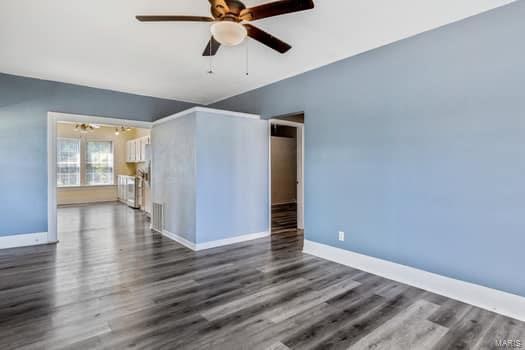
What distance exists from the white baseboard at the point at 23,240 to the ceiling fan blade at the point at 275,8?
4894 mm

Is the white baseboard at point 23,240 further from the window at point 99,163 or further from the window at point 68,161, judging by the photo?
the window at point 99,163

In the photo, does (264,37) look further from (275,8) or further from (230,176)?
(230,176)

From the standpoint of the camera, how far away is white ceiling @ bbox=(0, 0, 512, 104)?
258 cm

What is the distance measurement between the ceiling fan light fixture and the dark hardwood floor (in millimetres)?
2308

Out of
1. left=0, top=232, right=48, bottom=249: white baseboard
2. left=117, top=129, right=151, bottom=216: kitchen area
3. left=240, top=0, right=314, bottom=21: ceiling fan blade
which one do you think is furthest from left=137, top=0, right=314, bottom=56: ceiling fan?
left=117, top=129, right=151, bottom=216: kitchen area

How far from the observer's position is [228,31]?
217 cm

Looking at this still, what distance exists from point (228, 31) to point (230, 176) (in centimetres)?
278

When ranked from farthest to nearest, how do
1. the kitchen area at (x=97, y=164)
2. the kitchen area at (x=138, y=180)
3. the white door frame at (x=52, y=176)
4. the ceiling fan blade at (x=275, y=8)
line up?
1. the kitchen area at (x=97, y=164)
2. the kitchen area at (x=138, y=180)
3. the white door frame at (x=52, y=176)
4. the ceiling fan blade at (x=275, y=8)

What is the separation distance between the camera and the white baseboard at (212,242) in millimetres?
4358

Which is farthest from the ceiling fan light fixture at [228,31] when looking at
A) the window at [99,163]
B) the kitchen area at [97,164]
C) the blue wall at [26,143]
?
the window at [99,163]

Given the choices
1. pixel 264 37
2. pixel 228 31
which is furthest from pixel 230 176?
pixel 228 31

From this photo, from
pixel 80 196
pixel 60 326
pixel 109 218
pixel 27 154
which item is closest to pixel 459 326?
pixel 60 326

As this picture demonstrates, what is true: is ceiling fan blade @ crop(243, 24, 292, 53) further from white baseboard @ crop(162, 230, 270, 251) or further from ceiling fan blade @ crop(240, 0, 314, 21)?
white baseboard @ crop(162, 230, 270, 251)

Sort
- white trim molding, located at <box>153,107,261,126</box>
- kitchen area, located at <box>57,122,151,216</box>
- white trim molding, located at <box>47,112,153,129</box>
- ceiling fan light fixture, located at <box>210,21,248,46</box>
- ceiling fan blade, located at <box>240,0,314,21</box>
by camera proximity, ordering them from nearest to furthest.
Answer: ceiling fan blade, located at <box>240,0,314,21</box>, ceiling fan light fixture, located at <box>210,21,248,46</box>, white trim molding, located at <box>153,107,261,126</box>, white trim molding, located at <box>47,112,153,129</box>, kitchen area, located at <box>57,122,151,216</box>
